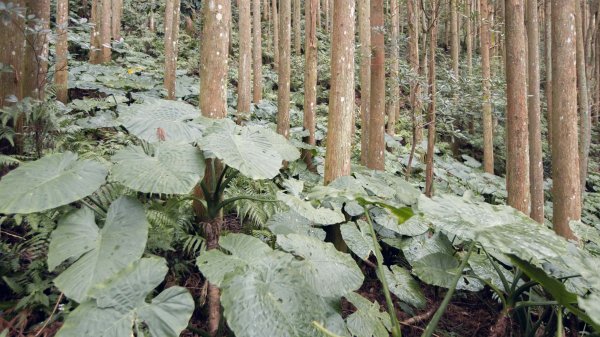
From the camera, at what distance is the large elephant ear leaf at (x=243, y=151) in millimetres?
2094

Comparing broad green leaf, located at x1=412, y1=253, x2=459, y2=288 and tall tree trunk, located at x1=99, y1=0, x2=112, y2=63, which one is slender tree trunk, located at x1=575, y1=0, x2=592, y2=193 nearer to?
broad green leaf, located at x1=412, y1=253, x2=459, y2=288

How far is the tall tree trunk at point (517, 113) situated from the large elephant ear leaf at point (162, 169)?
3628 millimetres

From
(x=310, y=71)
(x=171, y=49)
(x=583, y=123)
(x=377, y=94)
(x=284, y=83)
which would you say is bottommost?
(x=583, y=123)

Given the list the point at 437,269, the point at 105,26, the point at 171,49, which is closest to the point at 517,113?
the point at 437,269

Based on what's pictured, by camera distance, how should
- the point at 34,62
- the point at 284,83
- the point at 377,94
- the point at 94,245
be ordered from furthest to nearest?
the point at 284,83 < the point at 377,94 < the point at 34,62 < the point at 94,245

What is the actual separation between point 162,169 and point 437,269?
2.01 meters

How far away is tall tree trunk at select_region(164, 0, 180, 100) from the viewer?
708cm

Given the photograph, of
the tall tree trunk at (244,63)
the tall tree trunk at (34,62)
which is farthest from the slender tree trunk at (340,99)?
the tall tree trunk at (244,63)

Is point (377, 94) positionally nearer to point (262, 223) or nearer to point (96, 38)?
point (262, 223)

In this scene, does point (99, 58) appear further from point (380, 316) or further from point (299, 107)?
point (380, 316)

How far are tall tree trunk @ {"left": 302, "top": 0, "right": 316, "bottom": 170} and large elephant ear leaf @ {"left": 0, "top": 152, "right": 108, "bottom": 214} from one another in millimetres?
3626

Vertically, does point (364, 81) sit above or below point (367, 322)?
above

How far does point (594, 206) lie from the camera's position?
8.22 metres

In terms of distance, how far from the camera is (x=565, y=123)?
14.1 ft
